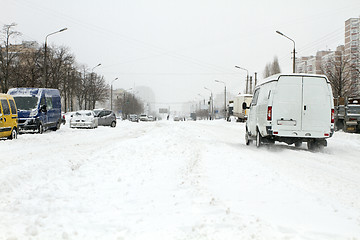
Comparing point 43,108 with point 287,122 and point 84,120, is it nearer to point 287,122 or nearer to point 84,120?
point 84,120

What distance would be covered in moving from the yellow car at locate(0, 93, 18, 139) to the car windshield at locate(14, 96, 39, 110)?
11.9 feet

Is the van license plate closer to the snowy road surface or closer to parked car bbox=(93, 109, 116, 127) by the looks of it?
the snowy road surface

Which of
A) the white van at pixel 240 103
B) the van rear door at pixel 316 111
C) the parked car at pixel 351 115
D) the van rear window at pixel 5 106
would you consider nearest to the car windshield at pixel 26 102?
the van rear window at pixel 5 106

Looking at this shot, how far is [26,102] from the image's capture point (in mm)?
20422

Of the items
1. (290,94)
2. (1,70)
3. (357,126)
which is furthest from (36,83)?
(290,94)

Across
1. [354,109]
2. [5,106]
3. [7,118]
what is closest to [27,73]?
[5,106]

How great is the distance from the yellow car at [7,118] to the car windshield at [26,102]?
3.63m

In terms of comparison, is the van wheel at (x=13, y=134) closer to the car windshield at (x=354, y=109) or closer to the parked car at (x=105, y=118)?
the parked car at (x=105, y=118)

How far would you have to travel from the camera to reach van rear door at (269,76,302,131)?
1144 cm

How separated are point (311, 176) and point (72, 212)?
4.58 meters

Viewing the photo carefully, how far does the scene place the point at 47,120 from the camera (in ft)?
72.2

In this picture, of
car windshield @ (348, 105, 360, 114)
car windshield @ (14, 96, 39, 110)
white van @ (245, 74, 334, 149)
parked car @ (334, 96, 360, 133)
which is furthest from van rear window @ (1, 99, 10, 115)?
car windshield @ (348, 105, 360, 114)

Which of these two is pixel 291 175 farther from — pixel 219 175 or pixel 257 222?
pixel 257 222

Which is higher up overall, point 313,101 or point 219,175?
point 313,101
